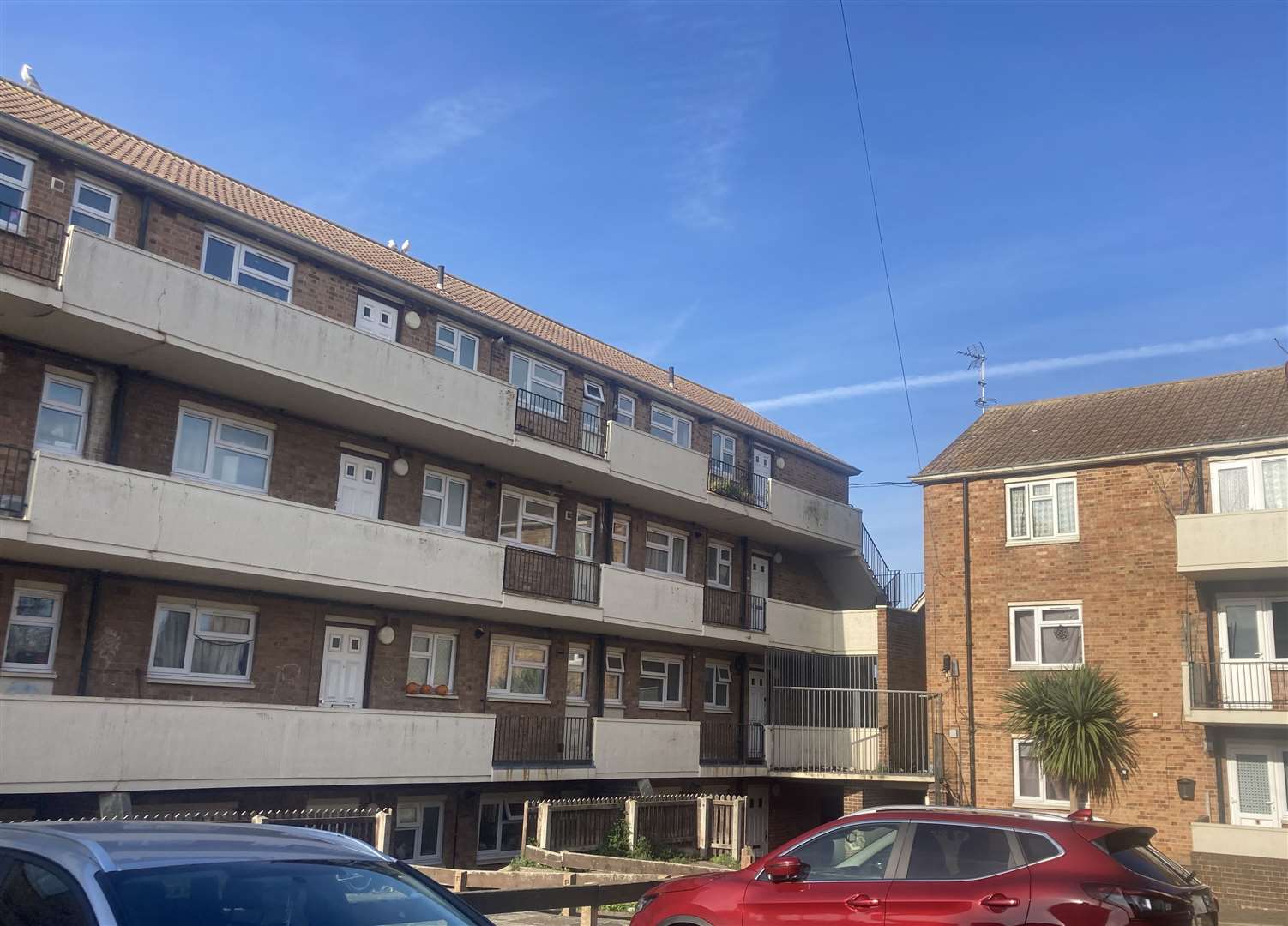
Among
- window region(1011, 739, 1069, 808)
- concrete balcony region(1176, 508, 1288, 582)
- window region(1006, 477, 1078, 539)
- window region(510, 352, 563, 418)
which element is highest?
window region(510, 352, 563, 418)

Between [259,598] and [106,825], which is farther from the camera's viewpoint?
[259,598]

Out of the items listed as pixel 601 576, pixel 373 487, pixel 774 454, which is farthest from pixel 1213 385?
pixel 373 487

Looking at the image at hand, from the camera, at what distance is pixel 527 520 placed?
78.1 ft

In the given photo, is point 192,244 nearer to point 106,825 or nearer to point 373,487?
point 373,487

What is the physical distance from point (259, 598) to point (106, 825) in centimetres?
1459

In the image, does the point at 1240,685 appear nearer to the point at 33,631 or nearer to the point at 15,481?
the point at 33,631

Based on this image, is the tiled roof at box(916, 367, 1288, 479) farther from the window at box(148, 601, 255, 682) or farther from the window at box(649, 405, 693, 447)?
the window at box(148, 601, 255, 682)

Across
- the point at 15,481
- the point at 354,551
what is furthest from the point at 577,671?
the point at 15,481

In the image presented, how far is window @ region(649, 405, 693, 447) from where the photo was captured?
89.8 feet

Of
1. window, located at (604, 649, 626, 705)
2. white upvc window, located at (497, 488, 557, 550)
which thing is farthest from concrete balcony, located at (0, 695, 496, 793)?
window, located at (604, 649, 626, 705)

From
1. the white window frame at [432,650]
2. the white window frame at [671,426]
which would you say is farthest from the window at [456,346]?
the white window frame at [671,426]

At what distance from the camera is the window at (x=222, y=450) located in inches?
694

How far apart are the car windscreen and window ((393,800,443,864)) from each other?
671 inches

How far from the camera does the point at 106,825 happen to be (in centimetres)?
450
